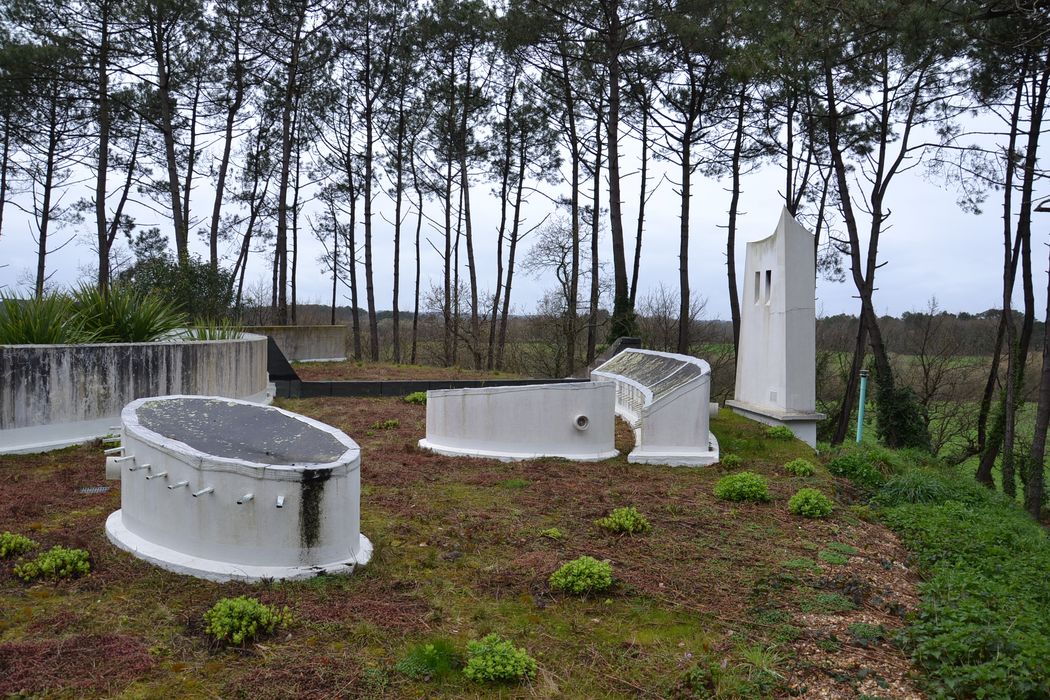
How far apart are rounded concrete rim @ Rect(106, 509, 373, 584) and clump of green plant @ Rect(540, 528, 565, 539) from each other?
1390 mm

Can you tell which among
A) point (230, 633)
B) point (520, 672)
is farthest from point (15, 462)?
point (520, 672)

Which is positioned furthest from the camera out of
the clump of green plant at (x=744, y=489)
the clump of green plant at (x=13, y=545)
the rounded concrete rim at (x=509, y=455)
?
the rounded concrete rim at (x=509, y=455)

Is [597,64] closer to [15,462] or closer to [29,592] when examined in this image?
[15,462]

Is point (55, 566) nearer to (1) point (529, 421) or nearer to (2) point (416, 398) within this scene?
(1) point (529, 421)

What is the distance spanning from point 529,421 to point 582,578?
3.90m

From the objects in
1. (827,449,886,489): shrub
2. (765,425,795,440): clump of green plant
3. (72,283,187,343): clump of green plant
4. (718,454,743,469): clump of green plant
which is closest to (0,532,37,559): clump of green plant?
(72,283,187,343): clump of green plant

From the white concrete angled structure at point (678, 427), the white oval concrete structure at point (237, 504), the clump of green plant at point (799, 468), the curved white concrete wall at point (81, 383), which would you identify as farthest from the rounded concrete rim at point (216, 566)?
the clump of green plant at point (799, 468)

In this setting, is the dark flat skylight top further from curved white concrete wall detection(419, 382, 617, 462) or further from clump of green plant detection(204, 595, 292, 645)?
curved white concrete wall detection(419, 382, 617, 462)

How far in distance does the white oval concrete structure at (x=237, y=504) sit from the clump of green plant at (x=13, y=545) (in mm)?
454

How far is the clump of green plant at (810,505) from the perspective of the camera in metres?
6.25

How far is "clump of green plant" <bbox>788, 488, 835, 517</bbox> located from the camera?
625cm

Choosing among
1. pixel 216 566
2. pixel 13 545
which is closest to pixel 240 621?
pixel 216 566

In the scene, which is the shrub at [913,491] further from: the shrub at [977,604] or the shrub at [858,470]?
the shrub at [977,604]

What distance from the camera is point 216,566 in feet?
13.7
